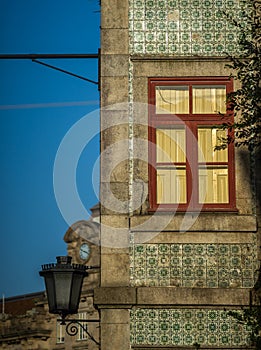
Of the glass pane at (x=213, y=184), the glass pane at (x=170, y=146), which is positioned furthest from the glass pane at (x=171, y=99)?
the glass pane at (x=213, y=184)

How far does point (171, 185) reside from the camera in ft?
49.1

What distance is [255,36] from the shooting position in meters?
15.0

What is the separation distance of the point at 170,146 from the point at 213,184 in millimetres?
731

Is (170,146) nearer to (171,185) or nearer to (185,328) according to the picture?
(171,185)

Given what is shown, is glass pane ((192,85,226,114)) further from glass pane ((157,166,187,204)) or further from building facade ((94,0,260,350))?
glass pane ((157,166,187,204))

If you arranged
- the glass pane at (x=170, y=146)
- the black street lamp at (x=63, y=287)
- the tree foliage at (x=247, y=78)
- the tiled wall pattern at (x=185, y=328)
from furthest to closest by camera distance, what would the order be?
the glass pane at (x=170, y=146), the black street lamp at (x=63, y=287), the tiled wall pattern at (x=185, y=328), the tree foliage at (x=247, y=78)

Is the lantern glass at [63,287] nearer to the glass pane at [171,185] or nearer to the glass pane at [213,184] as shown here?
the glass pane at [171,185]

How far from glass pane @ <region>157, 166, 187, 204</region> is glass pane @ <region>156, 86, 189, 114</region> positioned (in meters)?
0.76

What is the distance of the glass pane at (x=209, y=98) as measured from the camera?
49.9 feet

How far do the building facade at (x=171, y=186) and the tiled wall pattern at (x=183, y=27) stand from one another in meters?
0.01

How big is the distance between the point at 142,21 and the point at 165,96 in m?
1.01

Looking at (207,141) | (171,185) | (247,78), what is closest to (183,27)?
(247,78)

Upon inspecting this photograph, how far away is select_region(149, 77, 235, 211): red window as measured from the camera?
15.0 meters

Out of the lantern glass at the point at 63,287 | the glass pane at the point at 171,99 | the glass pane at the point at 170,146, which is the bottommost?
the lantern glass at the point at 63,287
